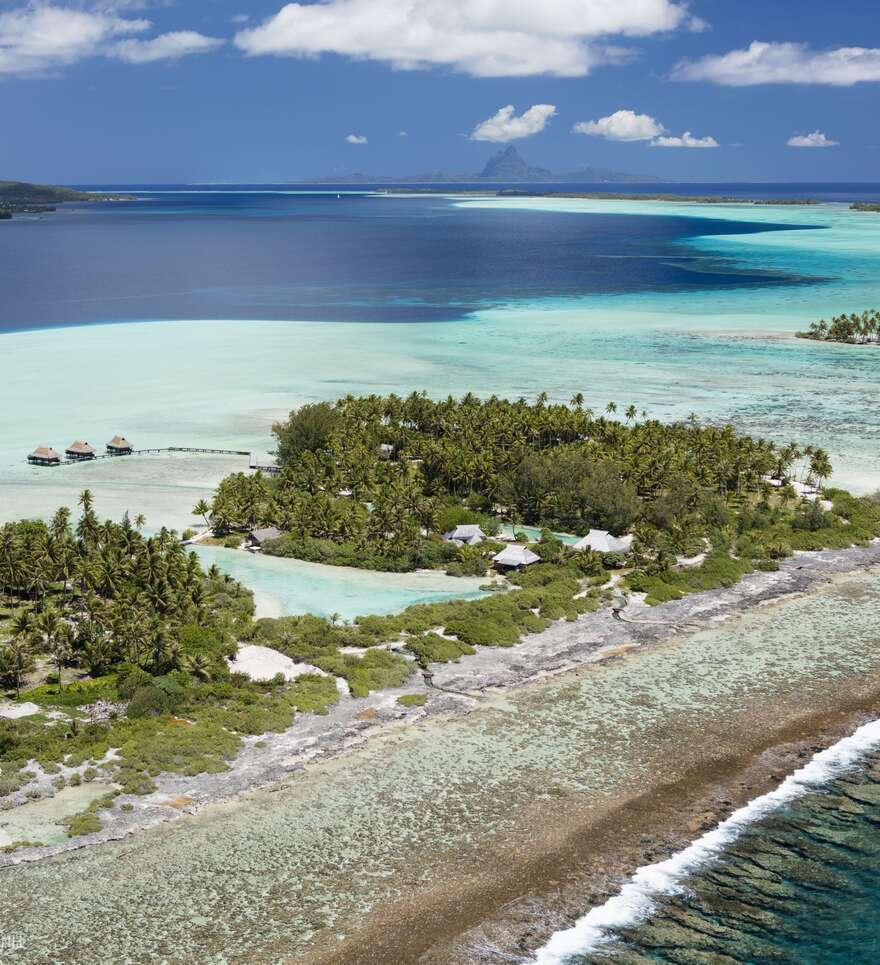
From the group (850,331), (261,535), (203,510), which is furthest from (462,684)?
(850,331)

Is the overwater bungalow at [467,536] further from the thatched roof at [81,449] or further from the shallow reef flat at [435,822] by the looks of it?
the thatched roof at [81,449]

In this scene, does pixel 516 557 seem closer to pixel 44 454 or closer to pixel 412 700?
pixel 412 700

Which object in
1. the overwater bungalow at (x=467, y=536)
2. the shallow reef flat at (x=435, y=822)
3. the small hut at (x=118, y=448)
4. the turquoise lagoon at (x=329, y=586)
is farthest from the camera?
the small hut at (x=118, y=448)

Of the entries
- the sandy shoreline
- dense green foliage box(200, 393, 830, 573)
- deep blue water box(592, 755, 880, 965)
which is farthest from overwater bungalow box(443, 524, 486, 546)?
deep blue water box(592, 755, 880, 965)

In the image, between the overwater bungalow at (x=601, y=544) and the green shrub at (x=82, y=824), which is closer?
the green shrub at (x=82, y=824)

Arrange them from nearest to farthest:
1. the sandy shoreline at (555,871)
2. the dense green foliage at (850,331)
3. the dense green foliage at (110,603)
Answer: the sandy shoreline at (555,871), the dense green foliage at (110,603), the dense green foliage at (850,331)

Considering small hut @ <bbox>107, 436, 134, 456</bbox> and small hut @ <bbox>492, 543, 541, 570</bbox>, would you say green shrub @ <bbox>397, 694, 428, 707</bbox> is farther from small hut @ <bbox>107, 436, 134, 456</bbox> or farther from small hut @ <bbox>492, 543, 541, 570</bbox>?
small hut @ <bbox>107, 436, 134, 456</bbox>

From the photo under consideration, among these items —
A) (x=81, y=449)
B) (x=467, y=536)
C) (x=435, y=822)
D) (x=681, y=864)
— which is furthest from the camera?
(x=81, y=449)

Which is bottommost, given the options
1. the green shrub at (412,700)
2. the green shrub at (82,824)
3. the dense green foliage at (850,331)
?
the green shrub at (82,824)

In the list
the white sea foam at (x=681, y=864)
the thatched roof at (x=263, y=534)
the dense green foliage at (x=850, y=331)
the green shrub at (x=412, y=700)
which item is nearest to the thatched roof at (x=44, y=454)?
the thatched roof at (x=263, y=534)
